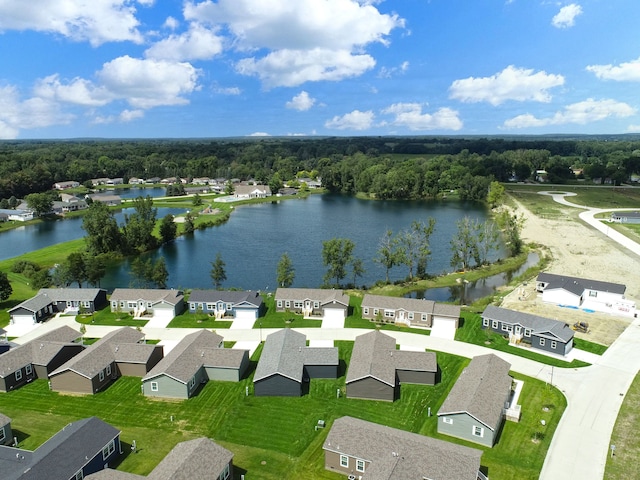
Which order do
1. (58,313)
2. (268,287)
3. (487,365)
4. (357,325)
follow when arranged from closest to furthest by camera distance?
(487,365) → (357,325) → (58,313) → (268,287)

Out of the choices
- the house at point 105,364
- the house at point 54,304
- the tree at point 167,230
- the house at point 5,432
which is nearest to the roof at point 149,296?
the house at point 54,304

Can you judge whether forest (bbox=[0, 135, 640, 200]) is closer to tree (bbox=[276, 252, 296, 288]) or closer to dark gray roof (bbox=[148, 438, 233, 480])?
tree (bbox=[276, 252, 296, 288])

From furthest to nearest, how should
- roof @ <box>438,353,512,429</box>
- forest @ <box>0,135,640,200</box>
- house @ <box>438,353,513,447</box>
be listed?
1. forest @ <box>0,135,640,200</box>
2. roof @ <box>438,353,512,429</box>
3. house @ <box>438,353,513,447</box>

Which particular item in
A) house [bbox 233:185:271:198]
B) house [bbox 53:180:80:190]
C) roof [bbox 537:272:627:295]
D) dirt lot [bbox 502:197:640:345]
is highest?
house [bbox 53:180:80:190]

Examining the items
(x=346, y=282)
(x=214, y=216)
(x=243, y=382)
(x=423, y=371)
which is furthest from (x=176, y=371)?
(x=214, y=216)

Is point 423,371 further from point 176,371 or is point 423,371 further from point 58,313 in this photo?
point 58,313

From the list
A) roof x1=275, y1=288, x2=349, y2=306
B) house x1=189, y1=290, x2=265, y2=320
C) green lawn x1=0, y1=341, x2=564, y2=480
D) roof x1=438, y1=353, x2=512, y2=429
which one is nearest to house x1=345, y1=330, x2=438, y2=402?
green lawn x1=0, y1=341, x2=564, y2=480
